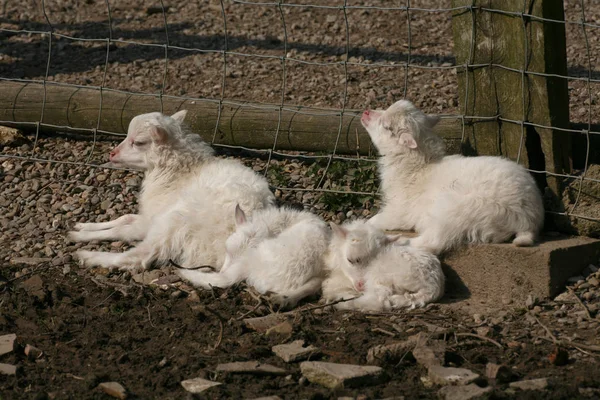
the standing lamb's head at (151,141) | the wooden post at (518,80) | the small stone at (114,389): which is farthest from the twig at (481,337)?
the standing lamb's head at (151,141)

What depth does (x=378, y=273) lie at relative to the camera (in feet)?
22.2

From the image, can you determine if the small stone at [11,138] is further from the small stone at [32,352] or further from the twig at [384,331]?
the twig at [384,331]

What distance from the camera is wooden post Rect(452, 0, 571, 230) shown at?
23.4 feet

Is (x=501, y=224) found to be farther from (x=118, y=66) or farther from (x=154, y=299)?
(x=118, y=66)

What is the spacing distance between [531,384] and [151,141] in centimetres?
457

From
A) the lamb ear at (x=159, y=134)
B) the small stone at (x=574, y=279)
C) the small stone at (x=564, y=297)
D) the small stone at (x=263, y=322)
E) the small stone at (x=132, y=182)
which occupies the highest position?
the lamb ear at (x=159, y=134)

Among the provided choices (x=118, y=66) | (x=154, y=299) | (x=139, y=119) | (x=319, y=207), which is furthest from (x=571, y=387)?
(x=118, y=66)

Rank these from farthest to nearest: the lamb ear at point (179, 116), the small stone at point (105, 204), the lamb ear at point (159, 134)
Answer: the small stone at point (105, 204)
the lamb ear at point (179, 116)
the lamb ear at point (159, 134)

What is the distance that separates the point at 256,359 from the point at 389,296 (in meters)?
1.39

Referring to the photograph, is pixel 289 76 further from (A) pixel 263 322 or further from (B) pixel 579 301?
(B) pixel 579 301

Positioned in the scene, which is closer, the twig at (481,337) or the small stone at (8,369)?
the small stone at (8,369)

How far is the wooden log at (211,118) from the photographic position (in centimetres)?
874

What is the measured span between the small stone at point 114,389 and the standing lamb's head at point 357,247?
2192mm

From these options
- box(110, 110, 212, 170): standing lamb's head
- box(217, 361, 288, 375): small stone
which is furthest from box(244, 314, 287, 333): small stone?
box(110, 110, 212, 170): standing lamb's head
